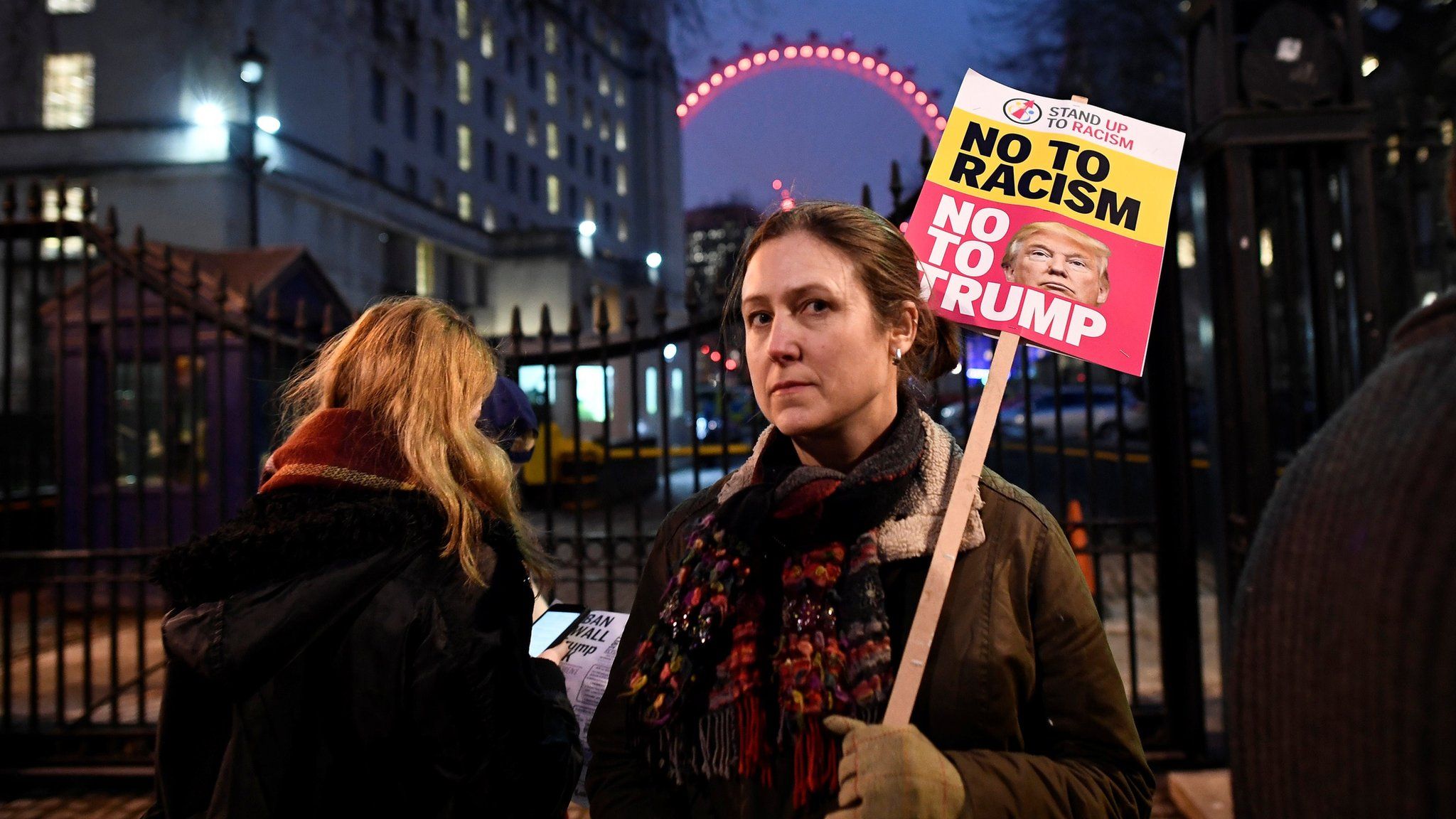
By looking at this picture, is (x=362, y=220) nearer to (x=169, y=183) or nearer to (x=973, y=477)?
(x=169, y=183)

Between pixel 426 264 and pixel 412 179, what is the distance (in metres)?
6.78

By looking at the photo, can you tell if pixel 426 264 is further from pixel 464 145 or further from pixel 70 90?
pixel 464 145

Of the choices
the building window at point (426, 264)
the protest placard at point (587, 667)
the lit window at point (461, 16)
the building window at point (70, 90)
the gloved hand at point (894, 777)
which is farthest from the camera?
the building window at point (426, 264)

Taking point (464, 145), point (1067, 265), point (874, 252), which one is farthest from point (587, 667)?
point (464, 145)

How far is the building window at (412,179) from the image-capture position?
40062 mm

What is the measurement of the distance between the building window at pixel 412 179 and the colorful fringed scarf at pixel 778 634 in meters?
41.7

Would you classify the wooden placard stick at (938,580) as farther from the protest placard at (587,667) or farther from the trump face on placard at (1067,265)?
the protest placard at (587,667)

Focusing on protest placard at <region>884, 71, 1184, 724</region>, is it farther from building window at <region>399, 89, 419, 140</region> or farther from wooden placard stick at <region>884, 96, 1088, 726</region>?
building window at <region>399, 89, 419, 140</region>

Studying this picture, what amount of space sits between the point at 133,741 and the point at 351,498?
4039 millimetres

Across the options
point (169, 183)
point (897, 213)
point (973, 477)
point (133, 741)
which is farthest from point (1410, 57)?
point (169, 183)

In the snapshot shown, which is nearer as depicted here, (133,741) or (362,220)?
(133,741)

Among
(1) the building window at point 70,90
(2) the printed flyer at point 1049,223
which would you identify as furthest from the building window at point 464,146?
(2) the printed flyer at point 1049,223

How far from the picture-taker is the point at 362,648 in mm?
1854

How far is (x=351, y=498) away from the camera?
197 cm
